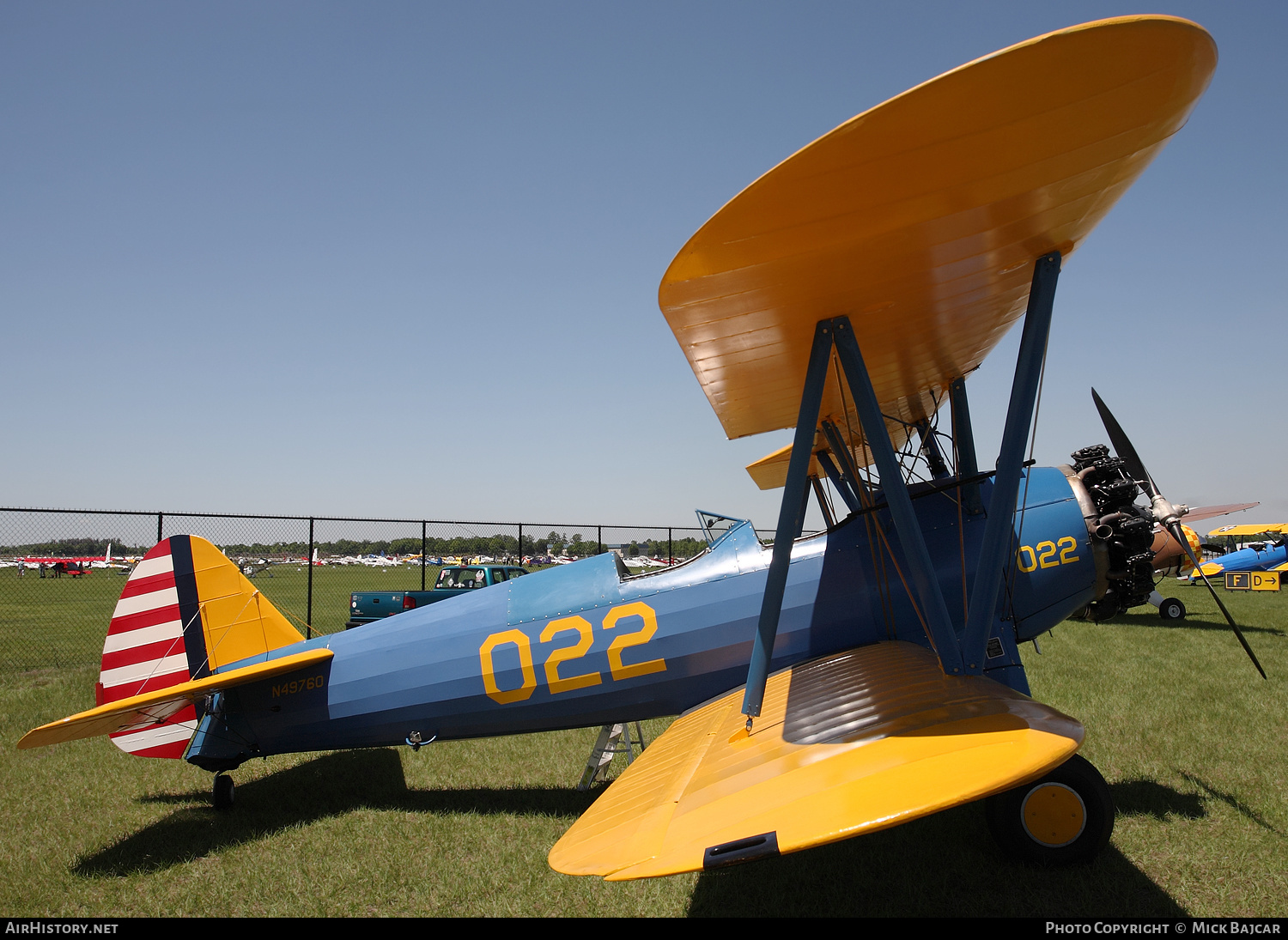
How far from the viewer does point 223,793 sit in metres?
4.91

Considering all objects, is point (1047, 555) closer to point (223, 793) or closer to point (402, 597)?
point (223, 793)

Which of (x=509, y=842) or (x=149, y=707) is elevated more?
(x=149, y=707)

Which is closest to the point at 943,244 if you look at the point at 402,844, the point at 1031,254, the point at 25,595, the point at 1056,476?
the point at 1031,254

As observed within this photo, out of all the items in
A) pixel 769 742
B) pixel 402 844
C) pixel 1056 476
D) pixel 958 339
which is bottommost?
pixel 402 844

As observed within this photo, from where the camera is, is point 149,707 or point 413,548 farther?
point 413,548

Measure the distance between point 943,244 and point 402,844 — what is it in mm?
4637

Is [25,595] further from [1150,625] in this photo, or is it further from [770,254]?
[1150,625]

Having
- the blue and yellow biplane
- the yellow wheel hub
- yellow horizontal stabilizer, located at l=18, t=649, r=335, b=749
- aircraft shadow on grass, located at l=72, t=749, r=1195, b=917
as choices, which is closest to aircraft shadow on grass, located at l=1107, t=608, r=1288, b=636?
the blue and yellow biplane

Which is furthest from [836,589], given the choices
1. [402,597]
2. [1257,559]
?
[1257,559]

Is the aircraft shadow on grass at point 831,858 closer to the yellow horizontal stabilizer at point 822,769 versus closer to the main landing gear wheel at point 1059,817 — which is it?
the main landing gear wheel at point 1059,817

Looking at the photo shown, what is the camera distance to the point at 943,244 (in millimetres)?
3096

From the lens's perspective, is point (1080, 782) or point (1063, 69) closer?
point (1063, 69)

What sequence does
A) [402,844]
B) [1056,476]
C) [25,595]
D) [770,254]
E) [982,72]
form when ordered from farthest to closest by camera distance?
[25,595]
[1056,476]
[402,844]
[770,254]
[982,72]

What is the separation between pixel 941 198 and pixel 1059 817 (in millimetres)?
3218
